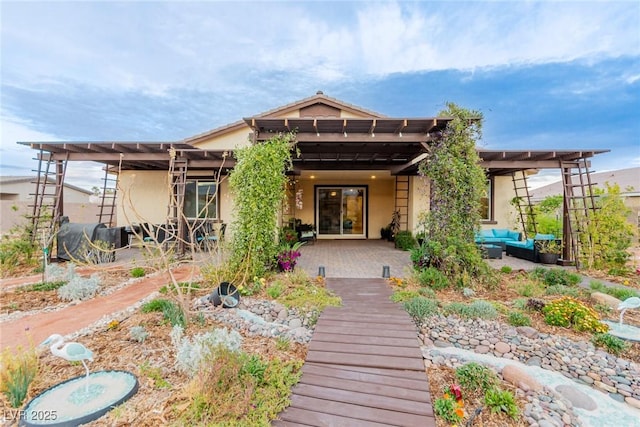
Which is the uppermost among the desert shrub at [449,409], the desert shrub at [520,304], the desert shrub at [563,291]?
the desert shrub at [563,291]

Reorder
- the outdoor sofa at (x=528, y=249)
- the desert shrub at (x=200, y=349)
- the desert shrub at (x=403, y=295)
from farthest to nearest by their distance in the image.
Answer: the outdoor sofa at (x=528, y=249), the desert shrub at (x=403, y=295), the desert shrub at (x=200, y=349)

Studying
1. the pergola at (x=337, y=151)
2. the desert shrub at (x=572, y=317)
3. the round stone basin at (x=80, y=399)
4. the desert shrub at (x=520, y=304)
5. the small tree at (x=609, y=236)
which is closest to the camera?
the round stone basin at (x=80, y=399)

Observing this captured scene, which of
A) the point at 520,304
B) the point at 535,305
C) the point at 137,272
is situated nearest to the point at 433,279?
the point at 520,304

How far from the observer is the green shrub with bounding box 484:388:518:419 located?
2.36 meters

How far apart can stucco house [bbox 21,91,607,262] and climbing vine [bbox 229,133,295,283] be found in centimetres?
48

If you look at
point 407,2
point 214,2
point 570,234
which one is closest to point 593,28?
point 407,2

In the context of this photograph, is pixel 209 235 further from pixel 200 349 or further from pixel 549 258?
pixel 549 258

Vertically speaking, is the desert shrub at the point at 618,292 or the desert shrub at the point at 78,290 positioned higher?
the desert shrub at the point at 618,292

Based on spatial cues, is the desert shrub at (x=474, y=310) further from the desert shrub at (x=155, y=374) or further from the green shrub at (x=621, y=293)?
the desert shrub at (x=155, y=374)

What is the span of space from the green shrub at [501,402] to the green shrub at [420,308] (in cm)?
153

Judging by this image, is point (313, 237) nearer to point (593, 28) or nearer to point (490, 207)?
point (490, 207)

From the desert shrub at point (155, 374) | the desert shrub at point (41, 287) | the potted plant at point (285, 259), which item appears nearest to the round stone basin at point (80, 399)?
the desert shrub at point (155, 374)

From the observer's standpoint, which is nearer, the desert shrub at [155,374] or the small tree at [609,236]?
the desert shrub at [155,374]

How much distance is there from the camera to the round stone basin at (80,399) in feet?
6.99
